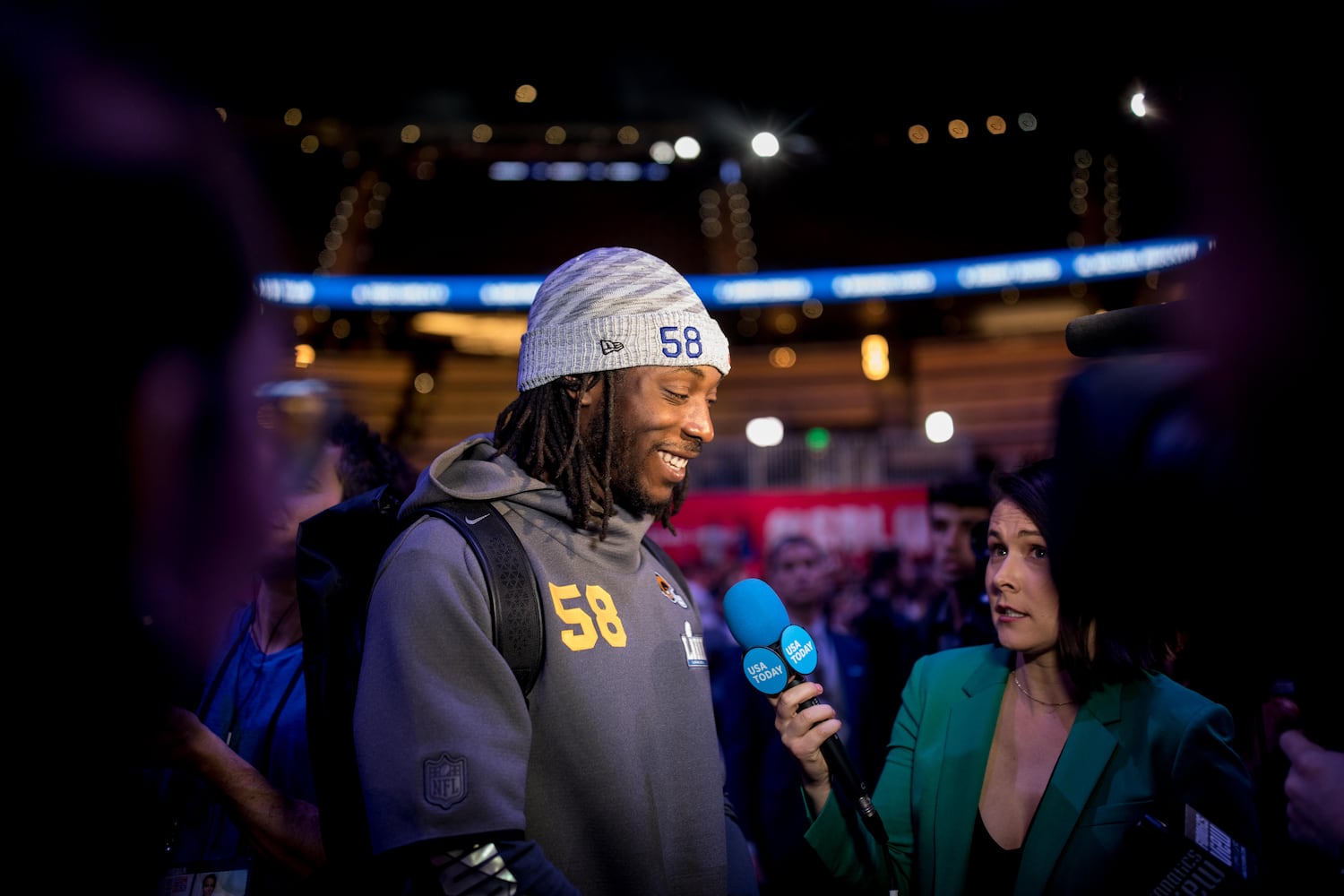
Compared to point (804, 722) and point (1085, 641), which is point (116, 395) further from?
point (1085, 641)

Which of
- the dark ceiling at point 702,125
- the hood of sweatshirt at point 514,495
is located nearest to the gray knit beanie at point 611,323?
the hood of sweatshirt at point 514,495

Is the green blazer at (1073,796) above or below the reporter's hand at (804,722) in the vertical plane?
below

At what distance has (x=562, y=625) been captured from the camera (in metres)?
1.77

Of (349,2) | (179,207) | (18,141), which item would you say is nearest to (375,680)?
(179,207)

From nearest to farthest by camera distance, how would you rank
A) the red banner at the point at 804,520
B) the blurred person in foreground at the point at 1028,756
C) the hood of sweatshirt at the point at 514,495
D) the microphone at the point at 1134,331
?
the microphone at the point at 1134,331
the hood of sweatshirt at the point at 514,495
the blurred person in foreground at the point at 1028,756
the red banner at the point at 804,520

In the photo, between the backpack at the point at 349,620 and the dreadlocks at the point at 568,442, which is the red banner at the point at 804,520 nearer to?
the dreadlocks at the point at 568,442

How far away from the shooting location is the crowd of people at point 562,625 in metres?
0.85

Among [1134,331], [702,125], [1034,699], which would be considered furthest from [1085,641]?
[702,125]

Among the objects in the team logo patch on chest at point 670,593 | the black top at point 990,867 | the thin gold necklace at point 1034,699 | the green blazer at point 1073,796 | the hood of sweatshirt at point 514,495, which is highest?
the hood of sweatshirt at point 514,495

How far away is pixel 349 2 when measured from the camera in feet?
43.9

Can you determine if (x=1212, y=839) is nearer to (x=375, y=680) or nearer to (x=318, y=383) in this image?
(x=375, y=680)

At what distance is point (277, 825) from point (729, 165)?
58.3 ft

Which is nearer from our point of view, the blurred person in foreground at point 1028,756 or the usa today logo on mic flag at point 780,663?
the usa today logo on mic flag at point 780,663

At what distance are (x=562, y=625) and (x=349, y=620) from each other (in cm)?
45
